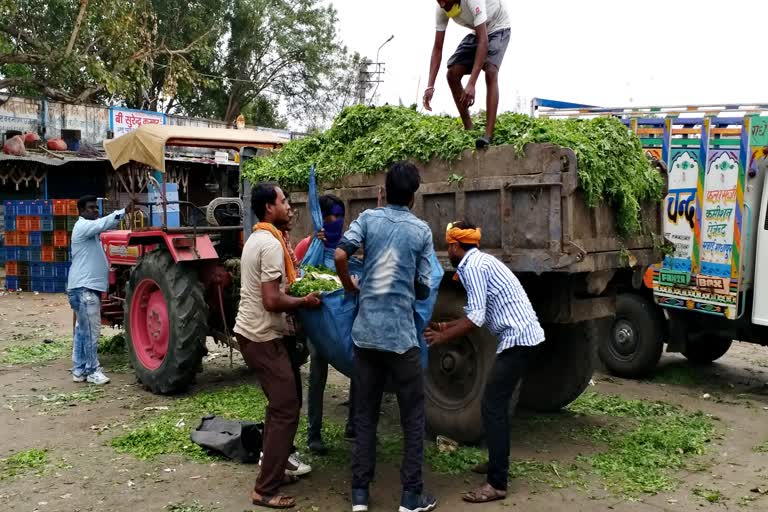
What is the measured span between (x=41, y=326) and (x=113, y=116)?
452 inches

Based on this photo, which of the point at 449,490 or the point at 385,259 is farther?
the point at 449,490

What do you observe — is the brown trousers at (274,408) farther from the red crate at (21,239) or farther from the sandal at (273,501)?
the red crate at (21,239)

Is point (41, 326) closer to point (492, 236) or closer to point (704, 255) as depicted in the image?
point (492, 236)

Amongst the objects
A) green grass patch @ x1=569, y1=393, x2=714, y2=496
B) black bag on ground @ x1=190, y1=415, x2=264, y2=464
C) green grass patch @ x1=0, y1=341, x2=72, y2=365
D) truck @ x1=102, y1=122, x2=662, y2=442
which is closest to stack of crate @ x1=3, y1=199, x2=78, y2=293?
green grass patch @ x1=0, y1=341, x2=72, y2=365

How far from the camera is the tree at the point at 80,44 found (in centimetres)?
1695

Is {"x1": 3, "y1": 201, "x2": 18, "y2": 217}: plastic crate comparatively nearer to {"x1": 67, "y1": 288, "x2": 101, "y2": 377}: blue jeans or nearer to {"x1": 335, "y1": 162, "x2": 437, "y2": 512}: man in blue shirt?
{"x1": 67, "y1": 288, "x2": 101, "y2": 377}: blue jeans

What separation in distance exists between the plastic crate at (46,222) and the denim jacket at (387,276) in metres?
13.7

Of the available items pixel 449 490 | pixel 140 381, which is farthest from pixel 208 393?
pixel 449 490

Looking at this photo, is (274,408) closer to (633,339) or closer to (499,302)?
(499,302)

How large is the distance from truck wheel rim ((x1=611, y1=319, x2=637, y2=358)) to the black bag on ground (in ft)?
15.7

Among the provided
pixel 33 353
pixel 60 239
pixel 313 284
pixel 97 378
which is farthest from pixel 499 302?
pixel 60 239

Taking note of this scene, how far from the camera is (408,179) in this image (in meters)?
4.41

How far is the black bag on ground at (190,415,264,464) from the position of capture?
17.6 ft

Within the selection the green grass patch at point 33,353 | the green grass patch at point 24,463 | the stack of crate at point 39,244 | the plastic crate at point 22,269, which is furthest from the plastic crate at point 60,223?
the green grass patch at point 24,463
